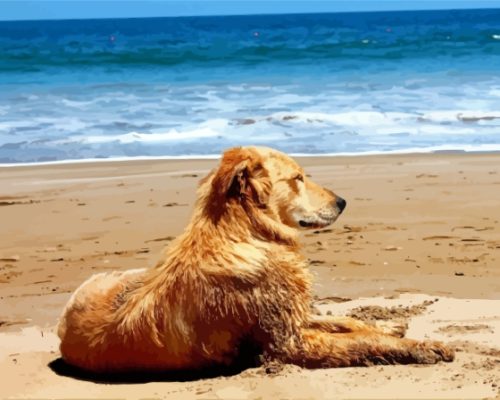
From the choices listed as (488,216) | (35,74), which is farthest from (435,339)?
(35,74)

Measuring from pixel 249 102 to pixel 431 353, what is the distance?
17.3m

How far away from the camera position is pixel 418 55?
3806 centimetres

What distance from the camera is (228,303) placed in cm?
472

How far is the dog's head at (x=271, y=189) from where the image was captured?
4770 millimetres

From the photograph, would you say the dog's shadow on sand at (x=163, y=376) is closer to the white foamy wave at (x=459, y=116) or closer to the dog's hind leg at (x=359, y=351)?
the dog's hind leg at (x=359, y=351)

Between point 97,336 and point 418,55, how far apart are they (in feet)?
114

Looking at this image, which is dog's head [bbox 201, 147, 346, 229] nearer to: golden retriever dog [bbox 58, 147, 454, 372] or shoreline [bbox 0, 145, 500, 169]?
golden retriever dog [bbox 58, 147, 454, 372]

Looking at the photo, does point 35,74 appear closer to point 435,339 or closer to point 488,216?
point 488,216

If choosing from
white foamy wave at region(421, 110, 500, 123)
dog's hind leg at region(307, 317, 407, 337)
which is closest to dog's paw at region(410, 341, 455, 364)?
dog's hind leg at region(307, 317, 407, 337)

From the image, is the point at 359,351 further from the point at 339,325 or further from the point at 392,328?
the point at 392,328

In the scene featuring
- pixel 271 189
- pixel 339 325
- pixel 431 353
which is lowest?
pixel 431 353

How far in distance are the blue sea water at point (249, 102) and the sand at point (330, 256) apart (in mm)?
2214

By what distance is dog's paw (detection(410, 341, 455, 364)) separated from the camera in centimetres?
485

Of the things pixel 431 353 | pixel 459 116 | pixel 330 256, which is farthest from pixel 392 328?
pixel 459 116
